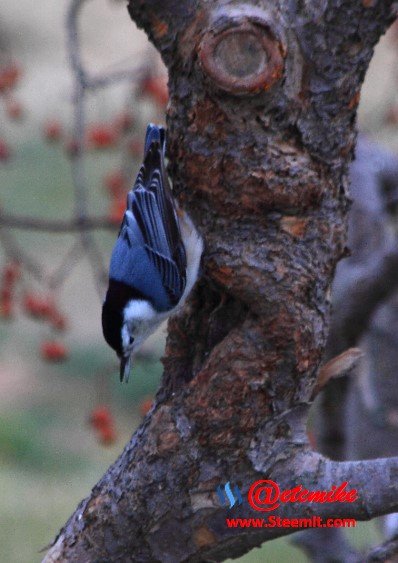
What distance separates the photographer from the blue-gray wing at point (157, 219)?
1900 millimetres

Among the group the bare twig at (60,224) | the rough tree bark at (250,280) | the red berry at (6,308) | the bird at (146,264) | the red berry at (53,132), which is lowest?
the rough tree bark at (250,280)

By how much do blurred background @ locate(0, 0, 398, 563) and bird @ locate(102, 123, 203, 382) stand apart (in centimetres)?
11

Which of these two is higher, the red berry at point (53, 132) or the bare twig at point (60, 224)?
the red berry at point (53, 132)

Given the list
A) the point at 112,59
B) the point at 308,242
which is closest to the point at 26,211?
the point at 112,59

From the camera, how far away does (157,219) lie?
6.53 ft

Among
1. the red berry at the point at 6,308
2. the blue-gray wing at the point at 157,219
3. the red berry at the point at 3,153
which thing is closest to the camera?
the blue-gray wing at the point at 157,219

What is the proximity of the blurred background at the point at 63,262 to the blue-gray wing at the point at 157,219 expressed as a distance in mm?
217

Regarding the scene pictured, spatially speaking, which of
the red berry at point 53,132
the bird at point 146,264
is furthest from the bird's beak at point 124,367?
the red berry at point 53,132

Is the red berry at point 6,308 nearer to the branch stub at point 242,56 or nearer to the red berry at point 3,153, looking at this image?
the red berry at point 3,153

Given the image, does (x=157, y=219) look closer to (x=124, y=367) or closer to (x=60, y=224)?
(x=124, y=367)

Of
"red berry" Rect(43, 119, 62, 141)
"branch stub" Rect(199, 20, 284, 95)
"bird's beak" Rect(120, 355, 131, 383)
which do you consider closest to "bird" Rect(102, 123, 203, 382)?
"bird's beak" Rect(120, 355, 131, 383)

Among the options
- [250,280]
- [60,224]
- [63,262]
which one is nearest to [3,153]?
[63,262]

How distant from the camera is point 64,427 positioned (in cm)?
557

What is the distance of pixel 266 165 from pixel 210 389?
0.40 m
